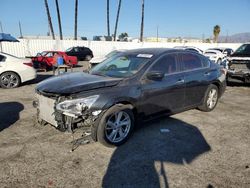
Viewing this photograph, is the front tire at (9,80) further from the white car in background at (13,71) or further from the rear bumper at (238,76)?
the rear bumper at (238,76)

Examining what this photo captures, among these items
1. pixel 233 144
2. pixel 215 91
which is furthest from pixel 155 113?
pixel 215 91

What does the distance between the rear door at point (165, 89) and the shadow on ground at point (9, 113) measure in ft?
9.87

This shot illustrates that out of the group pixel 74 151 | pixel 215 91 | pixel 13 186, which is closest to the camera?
pixel 13 186

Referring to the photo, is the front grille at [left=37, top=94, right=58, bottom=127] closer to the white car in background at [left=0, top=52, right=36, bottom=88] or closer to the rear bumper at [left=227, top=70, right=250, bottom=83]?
the white car in background at [left=0, top=52, right=36, bottom=88]

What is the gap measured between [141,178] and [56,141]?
1827 millimetres

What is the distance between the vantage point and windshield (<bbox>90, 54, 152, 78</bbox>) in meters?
4.64

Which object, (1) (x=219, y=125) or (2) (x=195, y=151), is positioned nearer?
(2) (x=195, y=151)

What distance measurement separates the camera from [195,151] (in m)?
4.05

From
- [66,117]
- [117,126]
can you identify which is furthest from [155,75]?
[66,117]

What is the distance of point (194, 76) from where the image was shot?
554 centimetres

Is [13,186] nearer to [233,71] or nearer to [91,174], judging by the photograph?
[91,174]

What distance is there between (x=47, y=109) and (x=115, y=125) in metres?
1.21

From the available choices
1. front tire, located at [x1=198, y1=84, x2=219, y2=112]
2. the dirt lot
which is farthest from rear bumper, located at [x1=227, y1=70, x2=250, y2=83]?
the dirt lot

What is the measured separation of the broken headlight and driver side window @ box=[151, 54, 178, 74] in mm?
1526
